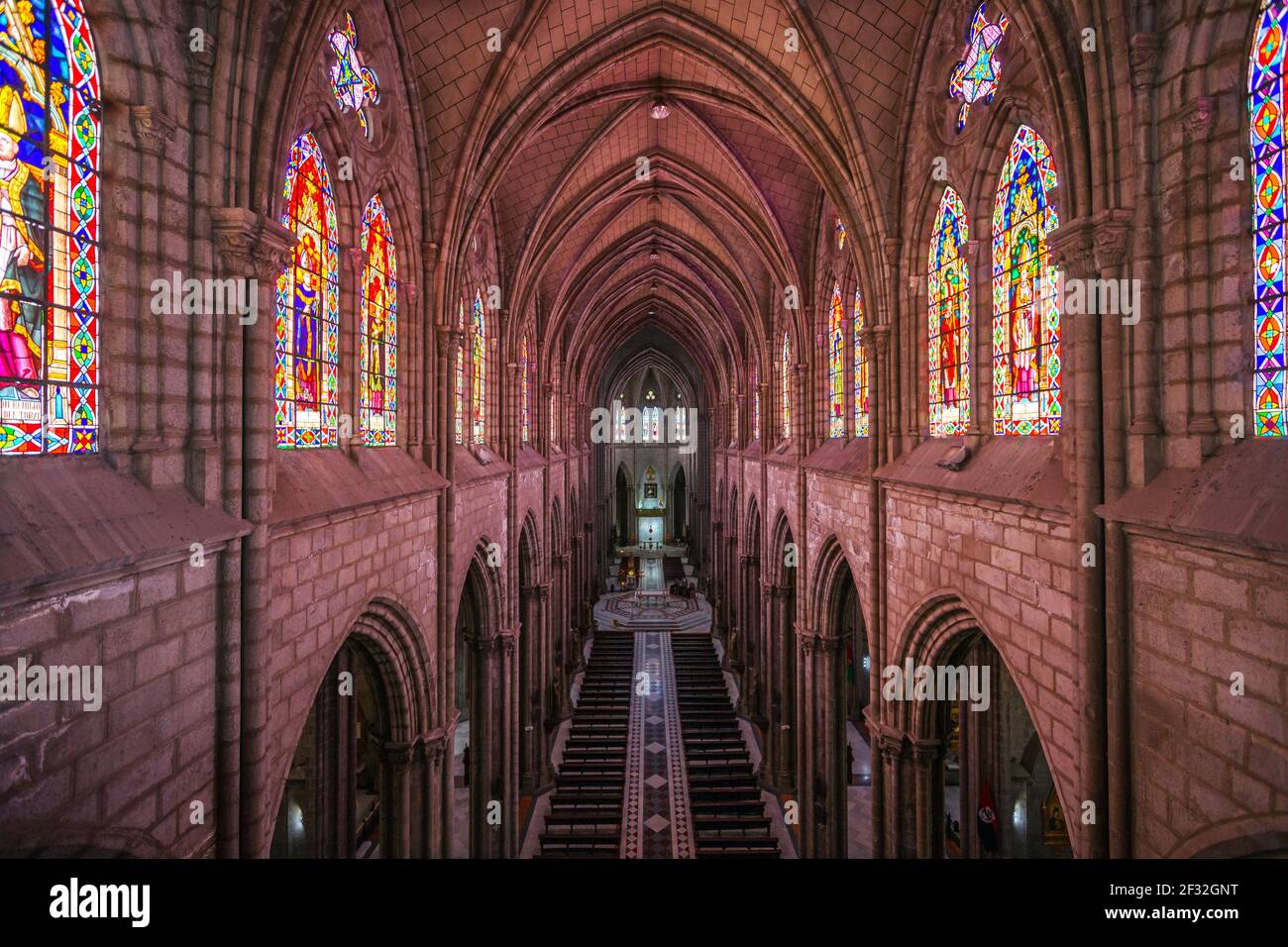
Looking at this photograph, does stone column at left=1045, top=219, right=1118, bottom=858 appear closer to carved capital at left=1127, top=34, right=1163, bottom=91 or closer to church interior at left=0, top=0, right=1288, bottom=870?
church interior at left=0, top=0, right=1288, bottom=870

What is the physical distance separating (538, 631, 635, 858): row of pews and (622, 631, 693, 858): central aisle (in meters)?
0.34

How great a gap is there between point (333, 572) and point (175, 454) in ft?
8.17

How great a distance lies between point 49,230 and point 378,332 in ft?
17.5

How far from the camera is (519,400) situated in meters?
17.9

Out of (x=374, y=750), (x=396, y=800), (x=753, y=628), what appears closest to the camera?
(x=396, y=800)

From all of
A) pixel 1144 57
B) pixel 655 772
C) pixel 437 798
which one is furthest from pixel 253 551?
pixel 655 772

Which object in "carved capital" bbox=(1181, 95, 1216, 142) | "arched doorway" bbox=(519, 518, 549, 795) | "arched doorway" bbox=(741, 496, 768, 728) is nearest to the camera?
"carved capital" bbox=(1181, 95, 1216, 142)

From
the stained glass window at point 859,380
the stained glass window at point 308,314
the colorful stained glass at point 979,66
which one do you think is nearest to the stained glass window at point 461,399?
the stained glass window at point 308,314

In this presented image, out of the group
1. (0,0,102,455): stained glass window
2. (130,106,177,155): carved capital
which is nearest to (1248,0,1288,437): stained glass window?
(130,106,177,155): carved capital

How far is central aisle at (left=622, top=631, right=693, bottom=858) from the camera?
16395mm

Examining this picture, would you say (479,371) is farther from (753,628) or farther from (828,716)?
(753,628)

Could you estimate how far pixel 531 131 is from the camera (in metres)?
11.7

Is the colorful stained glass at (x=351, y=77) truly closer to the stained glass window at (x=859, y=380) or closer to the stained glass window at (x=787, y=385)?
the stained glass window at (x=859, y=380)

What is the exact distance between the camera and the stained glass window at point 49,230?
409 cm
